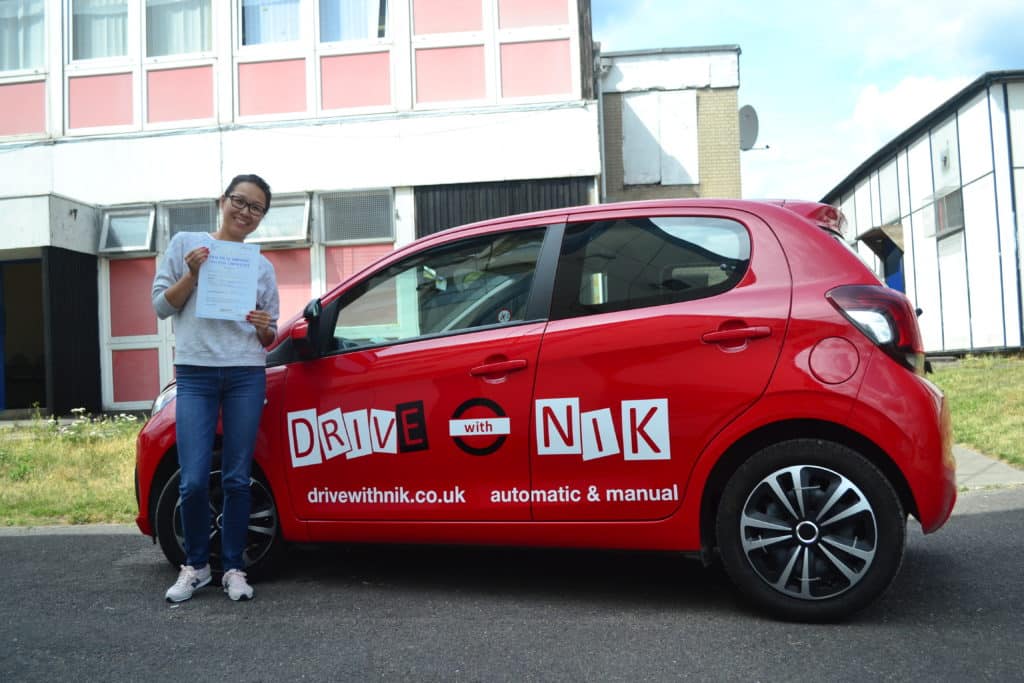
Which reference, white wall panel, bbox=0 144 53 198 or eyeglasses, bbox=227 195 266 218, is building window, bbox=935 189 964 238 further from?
eyeglasses, bbox=227 195 266 218

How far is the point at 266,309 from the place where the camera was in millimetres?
4445

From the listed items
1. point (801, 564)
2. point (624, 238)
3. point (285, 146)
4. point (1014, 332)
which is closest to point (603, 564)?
point (801, 564)

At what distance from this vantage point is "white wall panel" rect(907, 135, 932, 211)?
21.5 metres

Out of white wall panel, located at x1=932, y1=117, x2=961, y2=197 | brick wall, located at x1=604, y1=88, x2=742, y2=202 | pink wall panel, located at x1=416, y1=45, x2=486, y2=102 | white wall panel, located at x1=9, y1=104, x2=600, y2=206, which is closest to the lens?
white wall panel, located at x1=9, y1=104, x2=600, y2=206

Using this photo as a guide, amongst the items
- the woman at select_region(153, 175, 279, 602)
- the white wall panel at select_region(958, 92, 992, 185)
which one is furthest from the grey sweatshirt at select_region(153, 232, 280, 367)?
the white wall panel at select_region(958, 92, 992, 185)

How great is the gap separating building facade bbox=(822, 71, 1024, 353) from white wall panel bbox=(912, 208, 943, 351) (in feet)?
0.08

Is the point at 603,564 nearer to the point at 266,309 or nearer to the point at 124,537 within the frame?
the point at 266,309

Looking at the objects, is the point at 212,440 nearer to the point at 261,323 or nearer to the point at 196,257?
the point at 261,323

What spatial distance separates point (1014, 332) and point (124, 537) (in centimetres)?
1659

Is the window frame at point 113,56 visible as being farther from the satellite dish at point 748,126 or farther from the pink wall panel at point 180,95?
the satellite dish at point 748,126

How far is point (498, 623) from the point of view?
3826mm

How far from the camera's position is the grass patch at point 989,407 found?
815cm

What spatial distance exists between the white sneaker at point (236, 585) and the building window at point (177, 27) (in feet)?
37.6

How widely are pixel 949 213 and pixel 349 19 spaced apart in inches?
528
